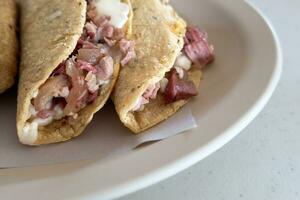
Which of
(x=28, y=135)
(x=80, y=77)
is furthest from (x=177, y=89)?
(x=28, y=135)

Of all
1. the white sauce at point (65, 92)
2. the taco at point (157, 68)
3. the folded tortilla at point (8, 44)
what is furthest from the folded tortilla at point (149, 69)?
the folded tortilla at point (8, 44)

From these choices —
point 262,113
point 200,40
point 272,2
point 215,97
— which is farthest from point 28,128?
point 272,2

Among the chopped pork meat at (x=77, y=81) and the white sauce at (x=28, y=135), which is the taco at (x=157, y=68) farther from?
the white sauce at (x=28, y=135)

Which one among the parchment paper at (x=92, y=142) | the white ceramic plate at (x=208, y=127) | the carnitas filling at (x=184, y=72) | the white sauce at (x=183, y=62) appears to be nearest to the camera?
the white ceramic plate at (x=208, y=127)

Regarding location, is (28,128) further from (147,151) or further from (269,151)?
(269,151)

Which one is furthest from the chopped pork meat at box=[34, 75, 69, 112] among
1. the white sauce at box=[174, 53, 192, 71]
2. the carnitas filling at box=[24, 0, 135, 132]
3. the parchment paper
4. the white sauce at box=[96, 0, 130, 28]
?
the white sauce at box=[174, 53, 192, 71]

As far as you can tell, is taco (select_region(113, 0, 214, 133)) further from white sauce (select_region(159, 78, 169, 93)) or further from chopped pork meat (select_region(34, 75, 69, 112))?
chopped pork meat (select_region(34, 75, 69, 112))
